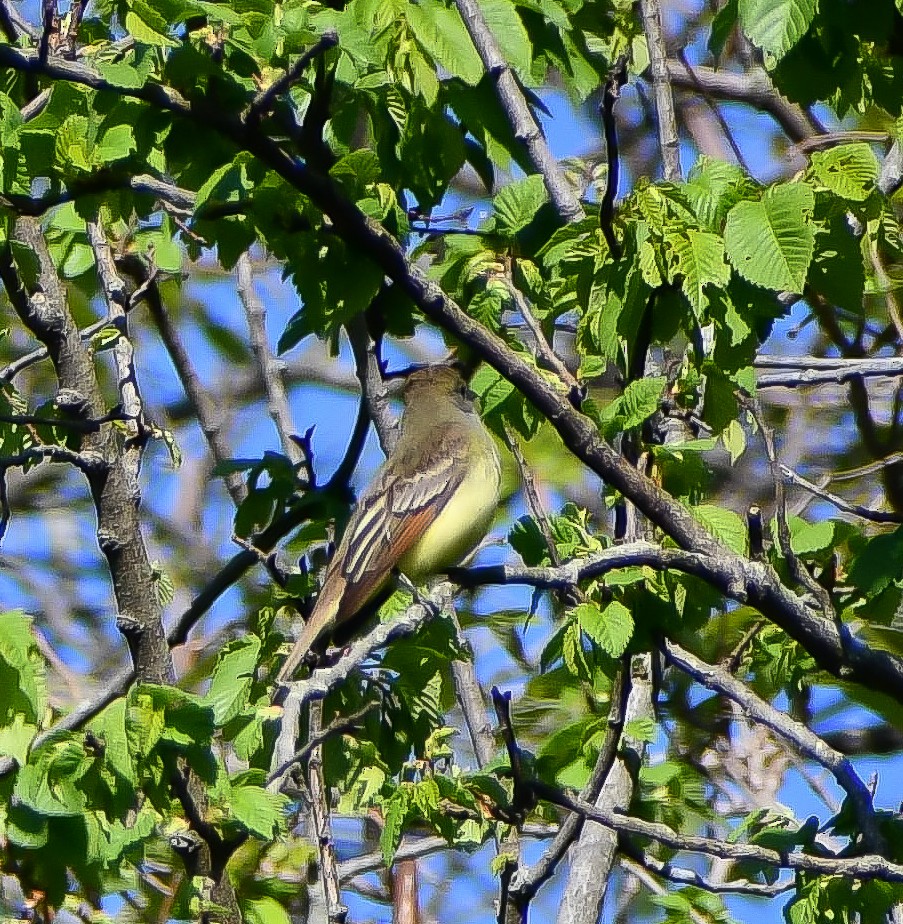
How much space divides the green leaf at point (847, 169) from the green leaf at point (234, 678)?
2.26 m

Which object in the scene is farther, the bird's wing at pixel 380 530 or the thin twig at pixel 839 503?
the bird's wing at pixel 380 530

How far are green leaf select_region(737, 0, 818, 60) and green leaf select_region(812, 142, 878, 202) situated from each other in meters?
0.29

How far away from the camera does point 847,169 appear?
4156 mm

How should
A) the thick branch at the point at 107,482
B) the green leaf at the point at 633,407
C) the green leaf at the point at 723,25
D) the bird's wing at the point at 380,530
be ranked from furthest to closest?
1. the bird's wing at the point at 380,530
2. the thick branch at the point at 107,482
3. the green leaf at the point at 723,25
4. the green leaf at the point at 633,407

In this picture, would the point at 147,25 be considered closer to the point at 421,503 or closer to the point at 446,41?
the point at 446,41

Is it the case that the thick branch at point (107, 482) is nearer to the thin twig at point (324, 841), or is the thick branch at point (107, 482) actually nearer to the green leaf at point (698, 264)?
the thin twig at point (324, 841)

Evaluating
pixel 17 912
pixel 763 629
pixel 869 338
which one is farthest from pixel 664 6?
pixel 17 912

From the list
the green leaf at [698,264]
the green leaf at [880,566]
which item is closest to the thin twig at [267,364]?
the green leaf at [880,566]

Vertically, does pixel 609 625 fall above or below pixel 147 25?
below

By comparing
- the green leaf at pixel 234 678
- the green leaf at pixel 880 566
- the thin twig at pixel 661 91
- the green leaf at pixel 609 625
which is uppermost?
the thin twig at pixel 661 91

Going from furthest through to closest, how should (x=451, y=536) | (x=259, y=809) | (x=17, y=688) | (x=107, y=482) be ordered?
(x=451, y=536)
(x=107, y=482)
(x=259, y=809)
(x=17, y=688)

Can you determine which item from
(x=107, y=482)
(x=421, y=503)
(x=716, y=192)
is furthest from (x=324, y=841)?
(x=421, y=503)

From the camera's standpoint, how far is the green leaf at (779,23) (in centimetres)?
415

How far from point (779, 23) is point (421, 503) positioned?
127 inches
